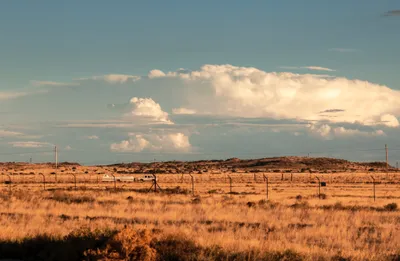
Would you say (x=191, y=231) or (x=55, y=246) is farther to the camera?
(x=191, y=231)

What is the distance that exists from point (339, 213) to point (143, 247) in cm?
2027

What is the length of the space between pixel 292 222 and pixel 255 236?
6.98m

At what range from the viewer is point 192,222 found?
1151 inches

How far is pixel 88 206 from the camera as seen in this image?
129 ft

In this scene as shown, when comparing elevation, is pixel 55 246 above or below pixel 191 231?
above

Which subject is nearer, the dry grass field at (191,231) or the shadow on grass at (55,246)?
the dry grass field at (191,231)

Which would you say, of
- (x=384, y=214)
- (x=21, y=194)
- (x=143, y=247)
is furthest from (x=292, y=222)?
(x=21, y=194)

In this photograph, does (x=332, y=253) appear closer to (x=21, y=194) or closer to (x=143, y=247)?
(x=143, y=247)

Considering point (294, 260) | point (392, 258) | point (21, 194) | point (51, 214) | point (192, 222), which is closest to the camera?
point (294, 260)

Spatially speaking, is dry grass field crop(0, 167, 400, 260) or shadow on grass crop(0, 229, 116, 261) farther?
shadow on grass crop(0, 229, 116, 261)

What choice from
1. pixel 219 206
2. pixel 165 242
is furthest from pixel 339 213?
pixel 165 242

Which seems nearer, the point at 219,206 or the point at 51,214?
the point at 51,214

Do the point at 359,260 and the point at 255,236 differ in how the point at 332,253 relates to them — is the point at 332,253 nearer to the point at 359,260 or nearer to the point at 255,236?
the point at 359,260

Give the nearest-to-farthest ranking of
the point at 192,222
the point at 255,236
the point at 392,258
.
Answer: the point at 392,258
the point at 255,236
the point at 192,222
